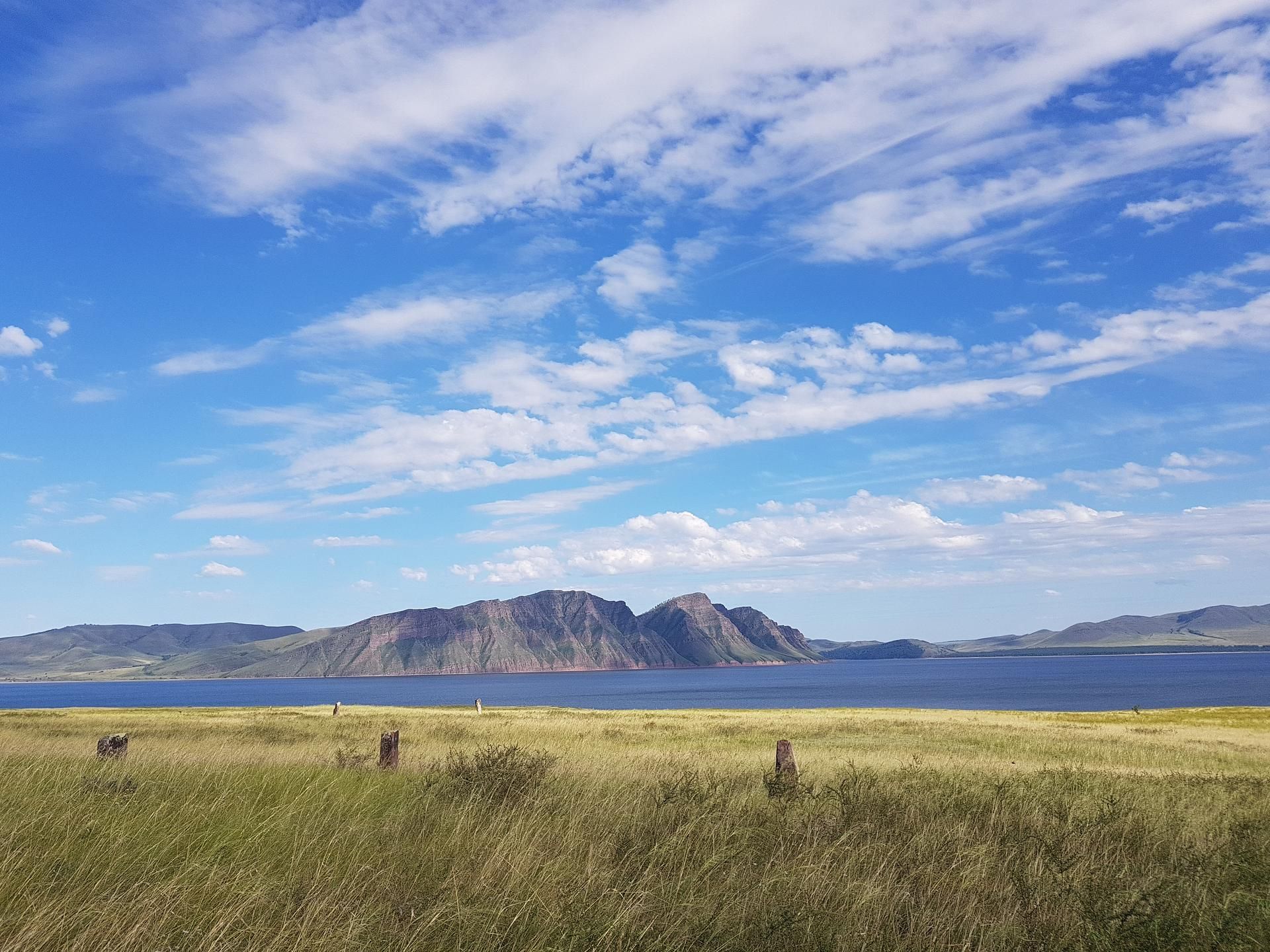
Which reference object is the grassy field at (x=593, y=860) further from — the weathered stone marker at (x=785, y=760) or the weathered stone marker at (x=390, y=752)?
the weathered stone marker at (x=785, y=760)

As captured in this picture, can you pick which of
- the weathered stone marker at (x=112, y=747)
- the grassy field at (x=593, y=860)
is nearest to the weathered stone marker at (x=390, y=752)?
the grassy field at (x=593, y=860)

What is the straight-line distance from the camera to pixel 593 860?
7371 mm

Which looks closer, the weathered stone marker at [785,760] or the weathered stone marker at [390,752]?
the weathered stone marker at [785,760]

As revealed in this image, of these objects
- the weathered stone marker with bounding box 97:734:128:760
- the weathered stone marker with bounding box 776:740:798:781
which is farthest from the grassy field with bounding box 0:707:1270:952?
the weathered stone marker with bounding box 97:734:128:760

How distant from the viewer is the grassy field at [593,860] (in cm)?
570

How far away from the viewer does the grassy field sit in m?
5.70

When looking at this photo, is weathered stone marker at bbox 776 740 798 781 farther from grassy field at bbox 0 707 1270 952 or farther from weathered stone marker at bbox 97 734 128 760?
weathered stone marker at bbox 97 734 128 760

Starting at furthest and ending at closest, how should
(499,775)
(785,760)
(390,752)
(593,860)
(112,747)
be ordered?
1. (390,752)
2. (785,760)
3. (112,747)
4. (499,775)
5. (593,860)

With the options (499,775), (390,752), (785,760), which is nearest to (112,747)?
(390,752)

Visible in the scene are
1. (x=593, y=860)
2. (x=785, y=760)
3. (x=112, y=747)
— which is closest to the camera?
(x=593, y=860)

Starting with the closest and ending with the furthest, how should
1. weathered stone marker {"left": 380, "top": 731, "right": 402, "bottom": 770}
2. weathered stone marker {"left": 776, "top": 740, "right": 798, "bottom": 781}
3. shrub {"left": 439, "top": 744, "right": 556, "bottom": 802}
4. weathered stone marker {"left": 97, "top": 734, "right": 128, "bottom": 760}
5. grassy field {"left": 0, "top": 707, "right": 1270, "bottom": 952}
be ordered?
1. grassy field {"left": 0, "top": 707, "right": 1270, "bottom": 952}
2. shrub {"left": 439, "top": 744, "right": 556, "bottom": 802}
3. weathered stone marker {"left": 97, "top": 734, "right": 128, "bottom": 760}
4. weathered stone marker {"left": 776, "top": 740, "right": 798, "bottom": 781}
5. weathered stone marker {"left": 380, "top": 731, "right": 402, "bottom": 770}

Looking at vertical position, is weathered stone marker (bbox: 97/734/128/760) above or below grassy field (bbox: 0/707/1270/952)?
above

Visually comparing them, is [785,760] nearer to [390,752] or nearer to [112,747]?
[390,752]

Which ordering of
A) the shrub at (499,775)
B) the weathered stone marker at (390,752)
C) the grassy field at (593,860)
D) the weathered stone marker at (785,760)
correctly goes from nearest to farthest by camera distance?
1. the grassy field at (593,860)
2. the shrub at (499,775)
3. the weathered stone marker at (785,760)
4. the weathered stone marker at (390,752)
